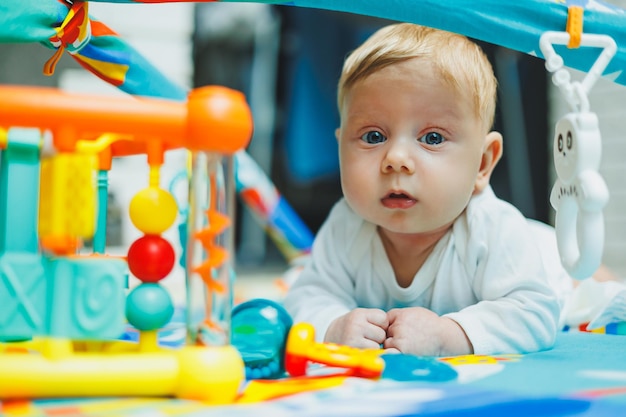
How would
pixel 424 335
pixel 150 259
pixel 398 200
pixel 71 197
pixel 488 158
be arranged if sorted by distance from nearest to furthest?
pixel 71 197, pixel 150 259, pixel 424 335, pixel 398 200, pixel 488 158

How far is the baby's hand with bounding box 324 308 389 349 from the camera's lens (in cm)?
81

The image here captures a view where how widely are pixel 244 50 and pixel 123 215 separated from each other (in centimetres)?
125

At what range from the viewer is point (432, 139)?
3.02 feet

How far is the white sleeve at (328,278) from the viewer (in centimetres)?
98

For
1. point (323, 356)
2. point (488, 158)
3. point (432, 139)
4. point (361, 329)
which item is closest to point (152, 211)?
point (323, 356)

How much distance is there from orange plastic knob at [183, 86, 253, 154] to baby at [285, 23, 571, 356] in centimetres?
37

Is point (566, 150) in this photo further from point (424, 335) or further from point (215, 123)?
point (215, 123)

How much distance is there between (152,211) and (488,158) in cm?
58

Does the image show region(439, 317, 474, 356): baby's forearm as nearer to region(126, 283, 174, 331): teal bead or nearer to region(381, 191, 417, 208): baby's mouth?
region(381, 191, 417, 208): baby's mouth

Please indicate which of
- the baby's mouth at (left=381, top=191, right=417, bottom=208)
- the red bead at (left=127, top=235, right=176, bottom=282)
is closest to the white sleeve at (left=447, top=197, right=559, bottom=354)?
the baby's mouth at (left=381, top=191, right=417, bottom=208)

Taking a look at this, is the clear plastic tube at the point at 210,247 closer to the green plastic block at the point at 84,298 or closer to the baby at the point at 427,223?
the green plastic block at the point at 84,298

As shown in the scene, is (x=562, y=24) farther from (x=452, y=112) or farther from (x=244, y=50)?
(x=244, y=50)

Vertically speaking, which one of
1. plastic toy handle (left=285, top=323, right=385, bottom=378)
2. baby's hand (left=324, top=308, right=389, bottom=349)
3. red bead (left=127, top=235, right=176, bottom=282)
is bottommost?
plastic toy handle (left=285, top=323, right=385, bottom=378)

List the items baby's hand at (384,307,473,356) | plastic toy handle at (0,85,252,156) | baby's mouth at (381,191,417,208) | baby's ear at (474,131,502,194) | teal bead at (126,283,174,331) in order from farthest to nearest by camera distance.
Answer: baby's ear at (474,131,502,194), baby's mouth at (381,191,417,208), baby's hand at (384,307,473,356), teal bead at (126,283,174,331), plastic toy handle at (0,85,252,156)
